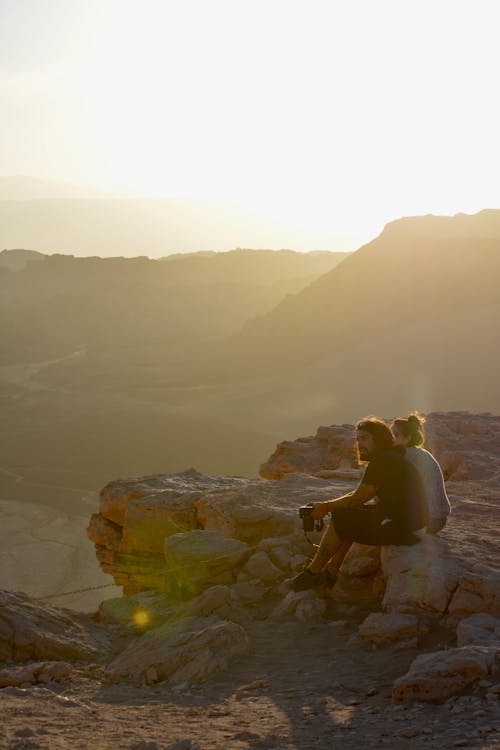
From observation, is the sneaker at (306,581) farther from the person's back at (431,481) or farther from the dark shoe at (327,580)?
the person's back at (431,481)

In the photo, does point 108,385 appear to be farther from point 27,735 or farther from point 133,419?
point 27,735

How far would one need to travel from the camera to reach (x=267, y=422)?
1391 inches

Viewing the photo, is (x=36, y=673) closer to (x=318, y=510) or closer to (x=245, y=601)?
(x=245, y=601)

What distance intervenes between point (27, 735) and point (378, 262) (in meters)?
43.1

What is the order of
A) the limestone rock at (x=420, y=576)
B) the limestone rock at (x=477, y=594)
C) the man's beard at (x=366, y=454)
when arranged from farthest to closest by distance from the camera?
the man's beard at (x=366, y=454) < the limestone rock at (x=420, y=576) < the limestone rock at (x=477, y=594)

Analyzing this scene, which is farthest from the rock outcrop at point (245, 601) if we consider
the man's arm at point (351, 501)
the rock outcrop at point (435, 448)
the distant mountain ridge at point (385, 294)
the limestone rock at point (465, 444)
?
the distant mountain ridge at point (385, 294)

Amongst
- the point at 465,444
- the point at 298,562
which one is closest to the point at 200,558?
the point at 298,562

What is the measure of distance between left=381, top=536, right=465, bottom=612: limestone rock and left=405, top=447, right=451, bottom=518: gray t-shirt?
0.25m

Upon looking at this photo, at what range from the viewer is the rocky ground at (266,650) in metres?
3.47

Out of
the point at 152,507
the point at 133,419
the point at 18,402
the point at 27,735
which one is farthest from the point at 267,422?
the point at 27,735

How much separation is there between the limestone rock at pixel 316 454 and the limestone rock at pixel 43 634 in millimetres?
7151

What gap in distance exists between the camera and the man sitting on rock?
504cm

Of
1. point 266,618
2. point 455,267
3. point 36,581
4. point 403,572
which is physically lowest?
point 36,581

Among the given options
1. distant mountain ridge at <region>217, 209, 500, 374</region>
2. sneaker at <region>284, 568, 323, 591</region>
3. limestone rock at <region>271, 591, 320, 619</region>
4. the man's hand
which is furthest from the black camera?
distant mountain ridge at <region>217, 209, 500, 374</region>
